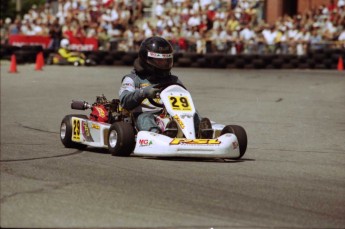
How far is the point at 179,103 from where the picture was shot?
8.80m

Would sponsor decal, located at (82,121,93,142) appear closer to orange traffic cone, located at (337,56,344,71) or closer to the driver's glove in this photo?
the driver's glove

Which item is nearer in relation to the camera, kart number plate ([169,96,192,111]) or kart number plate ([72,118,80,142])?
kart number plate ([169,96,192,111])

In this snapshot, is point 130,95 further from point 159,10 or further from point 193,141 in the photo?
point 159,10

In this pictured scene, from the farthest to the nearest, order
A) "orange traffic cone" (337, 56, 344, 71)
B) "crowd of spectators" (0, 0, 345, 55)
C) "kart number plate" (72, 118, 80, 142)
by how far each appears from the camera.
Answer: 1. "crowd of spectators" (0, 0, 345, 55)
2. "orange traffic cone" (337, 56, 344, 71)
3. "kart number plate" (72, 118, 80, 142)

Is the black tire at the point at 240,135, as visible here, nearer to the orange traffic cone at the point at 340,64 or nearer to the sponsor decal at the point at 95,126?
the sponsor decal at the point at 95,126

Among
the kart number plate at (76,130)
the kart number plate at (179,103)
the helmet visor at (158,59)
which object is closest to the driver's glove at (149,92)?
the kart number plate at (179,103)

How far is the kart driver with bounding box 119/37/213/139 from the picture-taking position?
8.92 metres

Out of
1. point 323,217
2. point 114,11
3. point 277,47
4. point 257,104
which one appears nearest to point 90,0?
point 114,11

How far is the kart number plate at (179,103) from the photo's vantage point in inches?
345

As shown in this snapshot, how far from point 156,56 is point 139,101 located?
1.87ft

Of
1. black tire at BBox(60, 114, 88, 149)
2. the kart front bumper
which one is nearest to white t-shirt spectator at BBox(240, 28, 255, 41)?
black tire at BBox(60, 114, 88, 149)

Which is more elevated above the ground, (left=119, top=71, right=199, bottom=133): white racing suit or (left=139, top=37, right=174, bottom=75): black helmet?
(left=139, top=37, right=174, bottom=75): black helmet

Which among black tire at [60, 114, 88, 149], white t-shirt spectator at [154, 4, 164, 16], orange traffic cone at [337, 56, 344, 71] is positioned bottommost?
orange traffic cone at [337, 56, 344, 71]

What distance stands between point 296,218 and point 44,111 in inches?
389
